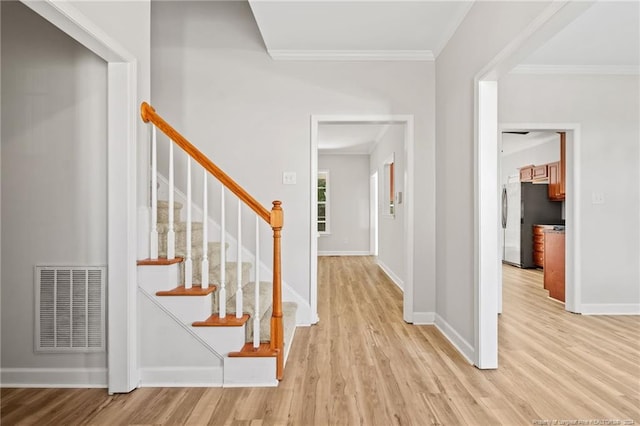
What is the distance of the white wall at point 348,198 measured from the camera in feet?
29.5

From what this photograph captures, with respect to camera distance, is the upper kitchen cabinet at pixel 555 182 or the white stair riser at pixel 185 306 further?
the upper kitchen cabinet at pixel 555 182

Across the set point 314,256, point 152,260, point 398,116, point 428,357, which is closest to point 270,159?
point 314,256

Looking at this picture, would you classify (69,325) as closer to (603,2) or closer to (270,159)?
(270,159)

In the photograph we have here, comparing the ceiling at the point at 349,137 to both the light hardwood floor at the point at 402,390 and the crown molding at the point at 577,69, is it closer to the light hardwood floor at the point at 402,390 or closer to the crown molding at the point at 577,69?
the crown molding at the point at 577,69

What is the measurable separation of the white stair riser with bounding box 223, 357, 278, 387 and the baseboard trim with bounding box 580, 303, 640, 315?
3487 mm

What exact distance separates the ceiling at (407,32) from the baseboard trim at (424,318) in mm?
2473

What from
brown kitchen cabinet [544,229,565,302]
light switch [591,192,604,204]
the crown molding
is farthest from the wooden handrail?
brown kitchen cabinet [544,229,565,302]

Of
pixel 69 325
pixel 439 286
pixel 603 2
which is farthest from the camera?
pixel 439 286

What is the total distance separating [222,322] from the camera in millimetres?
2205

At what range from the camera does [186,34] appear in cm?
345

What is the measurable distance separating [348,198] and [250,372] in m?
7.05

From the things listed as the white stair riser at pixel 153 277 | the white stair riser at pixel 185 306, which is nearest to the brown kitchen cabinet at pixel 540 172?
the white stair riser at pixel 185 306

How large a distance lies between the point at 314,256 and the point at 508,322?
1.97 m

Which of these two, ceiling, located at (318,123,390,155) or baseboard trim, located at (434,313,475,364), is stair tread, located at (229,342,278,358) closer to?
baseboard trim, located at (434,313,475,364)
